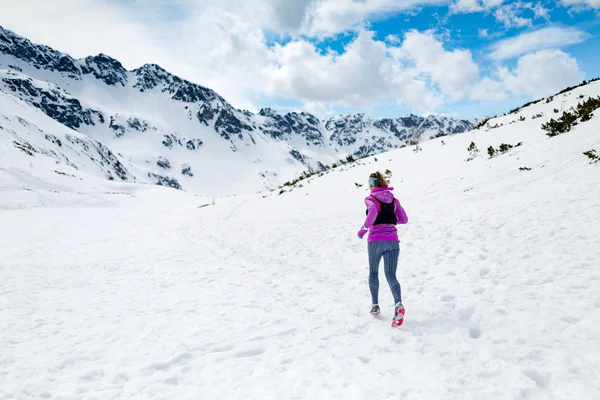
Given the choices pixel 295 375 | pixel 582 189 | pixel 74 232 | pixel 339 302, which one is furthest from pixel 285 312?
pixel 74 232

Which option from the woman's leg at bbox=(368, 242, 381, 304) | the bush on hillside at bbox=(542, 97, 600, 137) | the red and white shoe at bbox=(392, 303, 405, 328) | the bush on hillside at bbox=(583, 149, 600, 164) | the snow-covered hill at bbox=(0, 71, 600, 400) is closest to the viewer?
the snow-covered hill at bbox=(0, 71, 600, 400)

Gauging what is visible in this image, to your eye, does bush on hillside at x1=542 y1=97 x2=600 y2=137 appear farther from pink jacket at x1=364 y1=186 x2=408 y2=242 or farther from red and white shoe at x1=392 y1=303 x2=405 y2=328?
red and white shoe at x1=392 y1=303 x2=405 y2=328

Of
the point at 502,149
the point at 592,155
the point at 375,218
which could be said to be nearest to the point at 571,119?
the point at 502,149

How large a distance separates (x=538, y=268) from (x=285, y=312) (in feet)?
18.4

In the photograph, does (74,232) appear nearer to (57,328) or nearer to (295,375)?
(57,328)

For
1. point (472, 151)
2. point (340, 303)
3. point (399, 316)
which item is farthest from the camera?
point (472, 151)

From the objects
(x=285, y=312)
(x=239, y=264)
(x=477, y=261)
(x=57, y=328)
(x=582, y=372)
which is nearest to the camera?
(x=582, y=372)

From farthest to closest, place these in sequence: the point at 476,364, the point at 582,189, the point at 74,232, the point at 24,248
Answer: the point at 74,232 < the point at 24,248 < the point at 582,189 < the point at 476,364

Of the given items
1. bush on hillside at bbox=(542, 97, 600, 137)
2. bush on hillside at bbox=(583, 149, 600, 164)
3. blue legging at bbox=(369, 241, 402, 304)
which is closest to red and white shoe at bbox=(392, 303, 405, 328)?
blue legging at bbox=(369, 241, 402, 304)

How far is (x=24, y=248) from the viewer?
14.0 metres

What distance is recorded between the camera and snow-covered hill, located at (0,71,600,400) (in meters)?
4.66

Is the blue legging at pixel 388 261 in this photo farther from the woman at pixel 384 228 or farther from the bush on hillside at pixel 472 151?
the bush on hillside at pixel 472 151

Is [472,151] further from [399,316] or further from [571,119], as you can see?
[399,316]

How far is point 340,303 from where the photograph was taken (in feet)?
24.6
